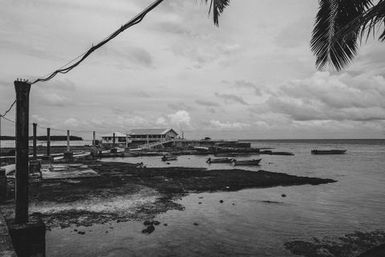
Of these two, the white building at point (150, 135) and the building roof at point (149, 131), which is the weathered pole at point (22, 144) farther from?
the building roof at point (149, 131)

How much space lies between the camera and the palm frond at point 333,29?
6.89 m

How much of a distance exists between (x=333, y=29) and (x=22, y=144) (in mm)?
7748

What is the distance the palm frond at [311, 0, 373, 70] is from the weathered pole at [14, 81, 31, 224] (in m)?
6.95

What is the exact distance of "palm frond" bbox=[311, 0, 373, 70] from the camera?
689 centimetres

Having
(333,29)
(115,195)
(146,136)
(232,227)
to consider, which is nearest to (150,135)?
(146,136)

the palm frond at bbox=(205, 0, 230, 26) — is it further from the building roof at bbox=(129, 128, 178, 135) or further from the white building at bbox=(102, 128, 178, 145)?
the building roof at bbox=(129, 128, 178, 135)

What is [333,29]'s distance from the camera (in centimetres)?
680

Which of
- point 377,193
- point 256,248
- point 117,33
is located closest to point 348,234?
point 256,248

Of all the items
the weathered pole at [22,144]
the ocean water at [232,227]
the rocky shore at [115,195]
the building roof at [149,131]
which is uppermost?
the building roof at [149,131]

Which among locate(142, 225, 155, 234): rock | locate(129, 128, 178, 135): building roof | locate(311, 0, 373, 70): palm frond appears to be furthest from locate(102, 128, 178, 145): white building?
locate(311, 0, 373, 70): palm frond

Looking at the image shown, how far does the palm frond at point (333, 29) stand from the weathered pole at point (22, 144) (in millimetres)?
6953

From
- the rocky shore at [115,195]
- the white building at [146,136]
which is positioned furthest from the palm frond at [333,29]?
the white building at [146,136]

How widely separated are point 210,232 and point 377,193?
19.2 m

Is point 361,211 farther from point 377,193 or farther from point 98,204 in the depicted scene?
point 98,204
